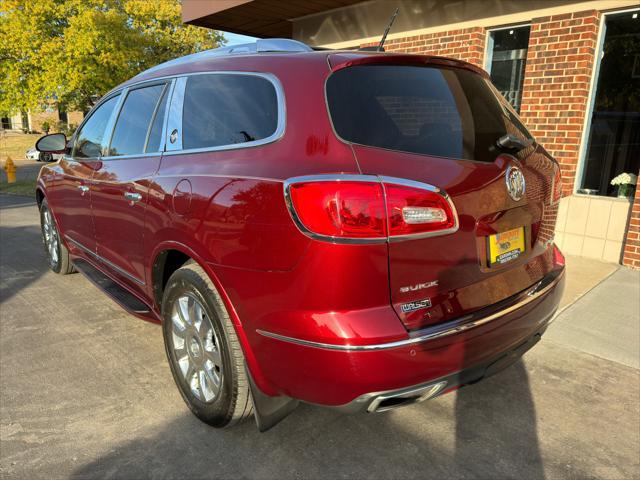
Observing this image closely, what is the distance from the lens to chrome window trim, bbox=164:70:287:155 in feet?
7.11

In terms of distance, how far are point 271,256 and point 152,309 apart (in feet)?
4.86

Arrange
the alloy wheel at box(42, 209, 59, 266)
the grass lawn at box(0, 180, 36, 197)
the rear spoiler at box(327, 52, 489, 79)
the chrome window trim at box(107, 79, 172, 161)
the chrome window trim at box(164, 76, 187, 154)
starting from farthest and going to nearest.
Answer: the grass lawn at box(0, 180, 36, 197)
the alloy wheel at box(42, 209, 59, 266)
the chrome window trim at box(107, 79, 172, 161)
the chrome window trim at box(164, 76, 187, 154)
the rear spoiler at box(327, 52, 489, 79)

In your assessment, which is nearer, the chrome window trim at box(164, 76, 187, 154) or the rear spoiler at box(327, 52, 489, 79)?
the rear spoiler at box(327, 52, 489, 79)

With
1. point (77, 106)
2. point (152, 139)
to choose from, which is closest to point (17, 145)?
point (77, 106)

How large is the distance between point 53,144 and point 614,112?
6.32 m

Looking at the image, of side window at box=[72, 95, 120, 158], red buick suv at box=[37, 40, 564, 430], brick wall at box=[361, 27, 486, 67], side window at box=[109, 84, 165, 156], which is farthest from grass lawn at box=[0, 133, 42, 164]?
red buick suv at box=[37, 40, 564, 430]

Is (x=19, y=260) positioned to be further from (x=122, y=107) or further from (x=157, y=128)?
(x=157, y=128)

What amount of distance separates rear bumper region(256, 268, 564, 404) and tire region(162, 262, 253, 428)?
0.89 ft

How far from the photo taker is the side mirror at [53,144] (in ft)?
15.3

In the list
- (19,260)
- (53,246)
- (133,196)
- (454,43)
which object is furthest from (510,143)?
(19,260)

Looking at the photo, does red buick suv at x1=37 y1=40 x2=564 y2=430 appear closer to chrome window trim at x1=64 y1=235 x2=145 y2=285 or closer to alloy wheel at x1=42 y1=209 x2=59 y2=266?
chrome window trim at x1=64 y1=235 x2=145 y2=285

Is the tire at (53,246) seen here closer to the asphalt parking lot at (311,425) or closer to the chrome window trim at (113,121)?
the asphalt parking lot at (311,425)

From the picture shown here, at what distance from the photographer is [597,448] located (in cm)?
251

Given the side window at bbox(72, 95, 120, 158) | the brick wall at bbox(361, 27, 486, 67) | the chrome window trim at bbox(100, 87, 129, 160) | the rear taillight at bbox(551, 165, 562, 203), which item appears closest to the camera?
the rear taillight at bbox(551, 165, 562, 203)
